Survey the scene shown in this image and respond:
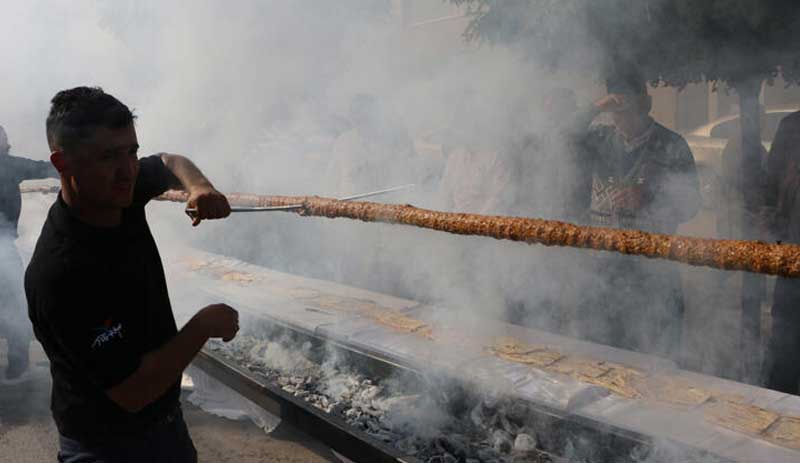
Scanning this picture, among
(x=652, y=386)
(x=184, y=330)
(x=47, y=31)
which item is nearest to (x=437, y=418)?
(x=652, y=386)

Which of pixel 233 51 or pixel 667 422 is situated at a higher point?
pixel 233 51

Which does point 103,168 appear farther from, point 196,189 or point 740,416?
point 740,416

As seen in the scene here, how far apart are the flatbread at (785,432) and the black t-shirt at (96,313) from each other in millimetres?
2302

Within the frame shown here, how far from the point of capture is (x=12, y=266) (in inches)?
221

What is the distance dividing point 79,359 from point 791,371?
13.2ft

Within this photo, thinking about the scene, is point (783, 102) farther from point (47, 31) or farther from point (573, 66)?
point (47, 31)

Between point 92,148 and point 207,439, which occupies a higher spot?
point 92,148

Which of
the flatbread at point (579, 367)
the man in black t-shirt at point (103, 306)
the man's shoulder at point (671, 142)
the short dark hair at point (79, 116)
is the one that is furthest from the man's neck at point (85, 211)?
the man's shoulder at point (671, 142)

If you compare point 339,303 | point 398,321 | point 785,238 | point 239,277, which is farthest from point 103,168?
point 239,277

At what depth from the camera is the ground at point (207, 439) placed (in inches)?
155

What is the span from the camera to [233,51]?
8406mm

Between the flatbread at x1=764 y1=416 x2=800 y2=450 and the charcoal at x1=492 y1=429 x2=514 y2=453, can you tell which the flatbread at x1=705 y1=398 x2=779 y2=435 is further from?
the charcoal at x1=492 y1=429 x2=514 y2=453

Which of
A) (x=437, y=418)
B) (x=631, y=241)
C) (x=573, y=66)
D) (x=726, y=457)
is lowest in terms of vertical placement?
(x=437, y=418)

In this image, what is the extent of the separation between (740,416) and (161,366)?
2364 millimetres
